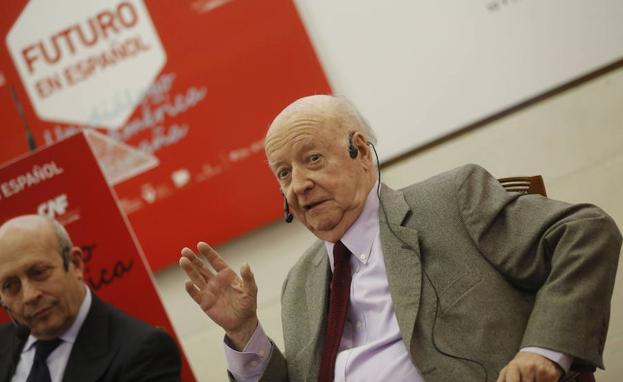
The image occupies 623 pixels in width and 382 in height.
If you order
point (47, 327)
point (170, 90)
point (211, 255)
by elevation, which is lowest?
point (47, 327)

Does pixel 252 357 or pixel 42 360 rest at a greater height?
pixel 42 360

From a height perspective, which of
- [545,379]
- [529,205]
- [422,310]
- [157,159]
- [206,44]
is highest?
[206,44]

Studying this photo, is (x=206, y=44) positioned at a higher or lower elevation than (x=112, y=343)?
higher

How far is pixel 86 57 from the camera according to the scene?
11.6 ft

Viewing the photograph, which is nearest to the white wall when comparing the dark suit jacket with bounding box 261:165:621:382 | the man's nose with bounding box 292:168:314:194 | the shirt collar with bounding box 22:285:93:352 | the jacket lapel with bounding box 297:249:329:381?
the shirt collar with bounding box 22:285:93:352

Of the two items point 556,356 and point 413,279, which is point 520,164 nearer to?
point 413,279

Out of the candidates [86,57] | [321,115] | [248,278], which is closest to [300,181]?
[321,115]

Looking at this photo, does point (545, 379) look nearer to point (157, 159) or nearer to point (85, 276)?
point (85, 276)

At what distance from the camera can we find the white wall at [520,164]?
3127 millimetres

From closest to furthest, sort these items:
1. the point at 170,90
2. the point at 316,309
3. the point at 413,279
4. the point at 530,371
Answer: the point at 530,371, the point at 413,279, the point at 316,309, the point at 170,90

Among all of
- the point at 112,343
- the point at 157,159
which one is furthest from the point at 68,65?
the point at 112,343

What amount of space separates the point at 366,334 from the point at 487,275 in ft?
1.26

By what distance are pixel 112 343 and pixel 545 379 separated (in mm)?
1492

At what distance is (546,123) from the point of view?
321cm
